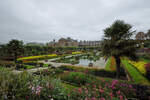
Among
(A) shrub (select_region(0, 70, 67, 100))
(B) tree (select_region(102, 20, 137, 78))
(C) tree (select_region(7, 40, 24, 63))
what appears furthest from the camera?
(C) tree (select_region(7, 40, 24, 63))

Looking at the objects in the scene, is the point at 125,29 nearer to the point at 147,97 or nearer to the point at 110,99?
the point at 147,97

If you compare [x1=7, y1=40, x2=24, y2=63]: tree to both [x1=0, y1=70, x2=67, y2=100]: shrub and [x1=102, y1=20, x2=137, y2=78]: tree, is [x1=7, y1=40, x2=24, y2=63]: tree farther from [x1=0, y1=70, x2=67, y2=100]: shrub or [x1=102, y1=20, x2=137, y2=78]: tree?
[x1=102, y1=20, x2=137, y2=78]: tree

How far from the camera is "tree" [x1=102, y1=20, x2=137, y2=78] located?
4973 millimetres

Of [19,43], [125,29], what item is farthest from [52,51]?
[125,29]

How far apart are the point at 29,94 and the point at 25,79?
1.53ft

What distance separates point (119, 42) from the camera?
4926 mm

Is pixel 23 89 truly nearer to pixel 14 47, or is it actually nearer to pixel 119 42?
pixel 119 42

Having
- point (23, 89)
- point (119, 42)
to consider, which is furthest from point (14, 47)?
point (119, 42)

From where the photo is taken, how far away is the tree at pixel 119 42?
4973 mm

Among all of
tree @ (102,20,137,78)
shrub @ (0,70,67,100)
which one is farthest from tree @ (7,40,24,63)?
tree @ (102,20,137,78)

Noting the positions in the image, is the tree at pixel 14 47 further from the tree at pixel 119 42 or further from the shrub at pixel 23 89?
the tree at pixel 119 42

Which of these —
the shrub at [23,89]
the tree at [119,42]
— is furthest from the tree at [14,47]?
the tree at [119,42]

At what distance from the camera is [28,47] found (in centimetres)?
2077

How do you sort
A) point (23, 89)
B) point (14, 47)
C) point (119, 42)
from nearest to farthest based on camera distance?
1. point (23, 89)
2. point (119, 42)
3. point (14, 47)
